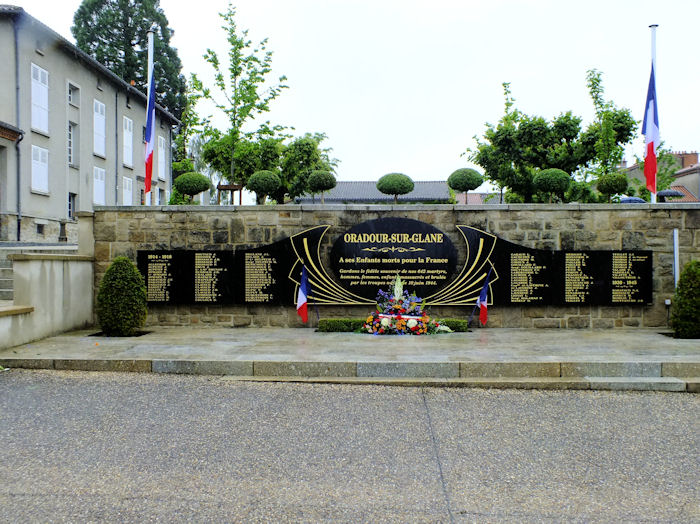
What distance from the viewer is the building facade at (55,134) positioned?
21.4m

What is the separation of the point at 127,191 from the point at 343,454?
31.0 metres

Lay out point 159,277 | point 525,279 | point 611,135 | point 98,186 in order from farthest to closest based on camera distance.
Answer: point 98,186, point 611,135, point 159,277, point 525,279

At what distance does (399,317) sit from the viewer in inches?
387

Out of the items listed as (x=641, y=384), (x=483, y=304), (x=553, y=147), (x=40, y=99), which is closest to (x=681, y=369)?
(x=641, y=384)

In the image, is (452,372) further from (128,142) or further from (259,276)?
(128,142)

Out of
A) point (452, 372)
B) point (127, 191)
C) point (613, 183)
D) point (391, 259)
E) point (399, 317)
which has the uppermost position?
point (127, 191)

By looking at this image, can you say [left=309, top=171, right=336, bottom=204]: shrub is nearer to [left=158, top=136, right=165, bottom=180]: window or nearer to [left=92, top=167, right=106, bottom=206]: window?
[left=92, top=167, right=106, bottom=206]: window

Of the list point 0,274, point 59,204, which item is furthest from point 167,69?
point 0,274

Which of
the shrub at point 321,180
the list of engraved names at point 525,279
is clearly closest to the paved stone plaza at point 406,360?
the list of engraved names at point 525,279

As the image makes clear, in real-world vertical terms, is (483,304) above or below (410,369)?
above

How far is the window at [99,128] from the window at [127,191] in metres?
2.80

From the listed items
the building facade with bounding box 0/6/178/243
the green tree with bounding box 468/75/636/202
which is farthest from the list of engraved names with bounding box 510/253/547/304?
the building facade with bounding box 0/6/178/243

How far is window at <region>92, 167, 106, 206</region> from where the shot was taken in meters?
28.0

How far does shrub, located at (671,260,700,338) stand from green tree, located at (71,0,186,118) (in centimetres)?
3886
